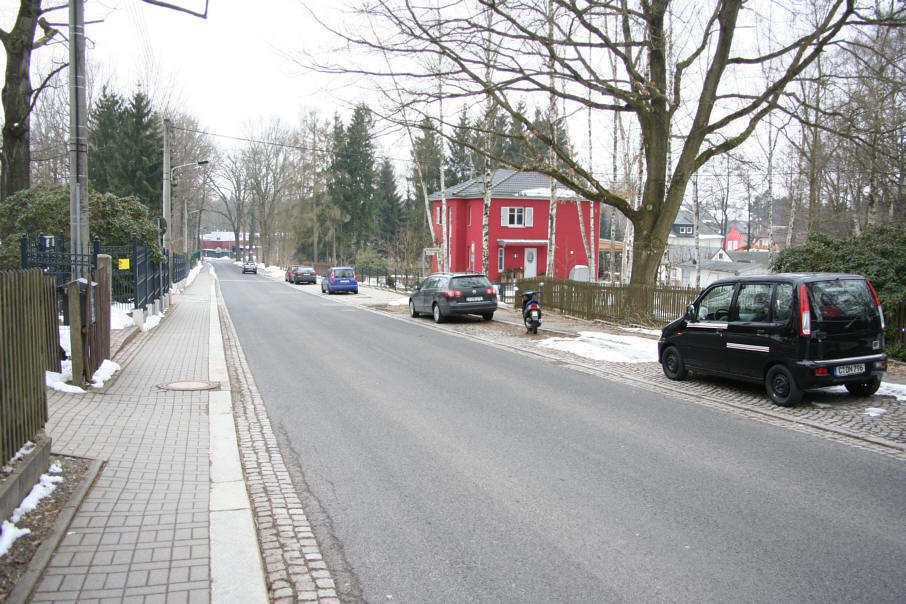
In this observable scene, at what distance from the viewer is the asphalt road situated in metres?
3.73

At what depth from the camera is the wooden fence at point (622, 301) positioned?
57.5 feet

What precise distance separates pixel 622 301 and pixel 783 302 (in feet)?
33.8

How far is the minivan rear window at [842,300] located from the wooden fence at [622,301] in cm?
→ 866

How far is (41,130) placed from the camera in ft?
150

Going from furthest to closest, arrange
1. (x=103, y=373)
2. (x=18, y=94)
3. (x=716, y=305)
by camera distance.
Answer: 1. (x=18, y=94)
2. (x=716, y=305)
3. (x=103, y=373)

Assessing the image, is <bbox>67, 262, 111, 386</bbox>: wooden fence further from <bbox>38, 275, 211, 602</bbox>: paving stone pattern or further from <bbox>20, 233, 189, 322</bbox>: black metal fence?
<bbox>20, 233, 189, 322</bbox>: black metal fence

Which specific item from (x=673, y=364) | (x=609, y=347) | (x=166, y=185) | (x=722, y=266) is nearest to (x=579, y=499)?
(x=673, y=364)

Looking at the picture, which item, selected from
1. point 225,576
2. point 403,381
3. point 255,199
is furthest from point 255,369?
point 255,199

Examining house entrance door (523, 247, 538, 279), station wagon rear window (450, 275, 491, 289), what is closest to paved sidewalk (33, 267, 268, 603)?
station wagon rear window (450, 275, 491, 289)

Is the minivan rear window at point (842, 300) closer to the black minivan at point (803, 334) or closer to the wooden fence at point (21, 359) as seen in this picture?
the black minivan at point (803, 334)

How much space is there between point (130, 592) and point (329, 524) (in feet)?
4.55

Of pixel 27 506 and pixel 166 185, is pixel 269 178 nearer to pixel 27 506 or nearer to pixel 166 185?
pixel 166 185

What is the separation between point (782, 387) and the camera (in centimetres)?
841

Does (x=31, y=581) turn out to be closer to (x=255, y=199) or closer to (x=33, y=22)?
(x=33, y=22)
